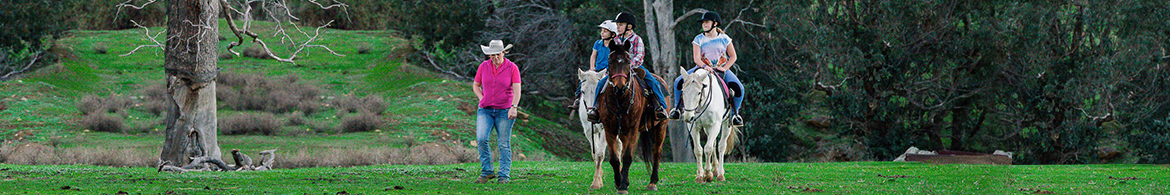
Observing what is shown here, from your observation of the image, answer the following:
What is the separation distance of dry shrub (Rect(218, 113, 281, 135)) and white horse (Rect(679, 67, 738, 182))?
10.7 metres

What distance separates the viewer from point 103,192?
1111cm

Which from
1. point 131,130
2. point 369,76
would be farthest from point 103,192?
point 369,76

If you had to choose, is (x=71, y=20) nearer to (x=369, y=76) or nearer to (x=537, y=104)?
(x=369, y=76)

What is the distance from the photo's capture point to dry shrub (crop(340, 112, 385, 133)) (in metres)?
22.5

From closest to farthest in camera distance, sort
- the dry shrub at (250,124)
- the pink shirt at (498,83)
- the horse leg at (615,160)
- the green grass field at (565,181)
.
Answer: the horse leg at (615,160) → the green grass field at (565,181) → the pink shirt at (498,83) → the dry shrub at (250,124)

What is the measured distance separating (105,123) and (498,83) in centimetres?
1201

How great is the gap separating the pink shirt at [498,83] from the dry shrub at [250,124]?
10115mm

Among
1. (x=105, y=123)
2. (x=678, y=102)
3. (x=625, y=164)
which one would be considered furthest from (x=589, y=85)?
(x=105, y=123)

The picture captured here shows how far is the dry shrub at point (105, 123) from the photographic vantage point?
20.4 metres

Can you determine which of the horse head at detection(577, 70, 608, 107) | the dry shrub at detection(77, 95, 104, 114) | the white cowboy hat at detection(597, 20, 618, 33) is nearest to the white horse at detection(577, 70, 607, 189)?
the horse head at detection(577, 70, 608, 107)

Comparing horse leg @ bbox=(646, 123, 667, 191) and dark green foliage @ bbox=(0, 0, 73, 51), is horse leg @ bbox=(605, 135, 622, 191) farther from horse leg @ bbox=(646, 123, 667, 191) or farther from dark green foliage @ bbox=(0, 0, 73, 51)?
dark green foliage @ bbox=(0, 0, 73, 51)

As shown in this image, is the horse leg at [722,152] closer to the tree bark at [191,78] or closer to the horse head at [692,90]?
the horse head at [692,90]

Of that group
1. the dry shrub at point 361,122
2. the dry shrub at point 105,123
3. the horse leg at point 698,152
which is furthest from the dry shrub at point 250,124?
the horse leg at point 698,152

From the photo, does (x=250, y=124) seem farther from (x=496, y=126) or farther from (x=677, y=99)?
(x=677, y=99)
